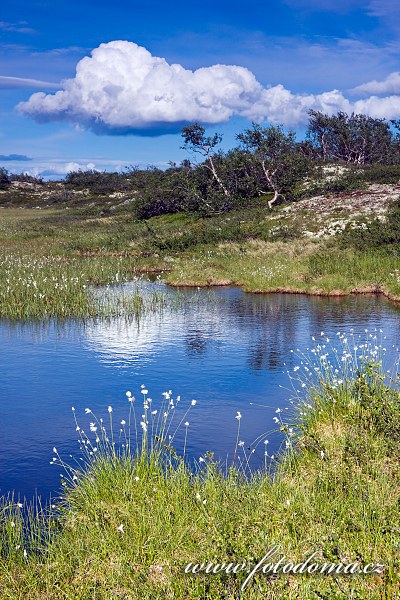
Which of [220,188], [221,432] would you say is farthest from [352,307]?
[220,188]

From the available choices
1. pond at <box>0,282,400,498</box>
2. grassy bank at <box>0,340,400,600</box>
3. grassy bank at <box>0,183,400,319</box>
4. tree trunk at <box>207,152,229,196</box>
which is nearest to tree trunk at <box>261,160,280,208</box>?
grassy bank at <box>0,183,400,319</box>

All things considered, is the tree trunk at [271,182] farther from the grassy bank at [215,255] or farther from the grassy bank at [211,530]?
the grassy bank at [211,530]

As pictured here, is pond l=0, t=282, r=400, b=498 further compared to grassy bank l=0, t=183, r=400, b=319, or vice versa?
grassy bank l=0, t=183, r=400, b=319

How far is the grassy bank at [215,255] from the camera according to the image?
2909 cm

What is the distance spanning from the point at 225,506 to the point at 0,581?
2.91 meters

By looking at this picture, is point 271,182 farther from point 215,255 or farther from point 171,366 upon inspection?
point 171,366

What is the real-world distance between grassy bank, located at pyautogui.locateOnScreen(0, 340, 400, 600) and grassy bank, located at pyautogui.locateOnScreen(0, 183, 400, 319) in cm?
1787

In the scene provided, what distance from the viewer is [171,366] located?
1912 centimetres

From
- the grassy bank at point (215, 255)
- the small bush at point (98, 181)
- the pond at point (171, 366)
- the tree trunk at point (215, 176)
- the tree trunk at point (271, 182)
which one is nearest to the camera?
the pond at point (171, 366)

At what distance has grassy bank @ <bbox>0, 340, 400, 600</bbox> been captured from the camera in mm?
7246

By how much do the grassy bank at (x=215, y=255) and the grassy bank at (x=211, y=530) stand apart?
58.6ft

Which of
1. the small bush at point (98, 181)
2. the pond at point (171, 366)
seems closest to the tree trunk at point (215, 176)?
the pond at point (171, 366)

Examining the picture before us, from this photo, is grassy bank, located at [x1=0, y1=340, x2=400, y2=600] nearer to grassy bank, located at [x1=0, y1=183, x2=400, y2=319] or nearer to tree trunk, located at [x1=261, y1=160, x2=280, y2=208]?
grassy bank, located at [x1=0, y1=183, x2=400, y2=319]

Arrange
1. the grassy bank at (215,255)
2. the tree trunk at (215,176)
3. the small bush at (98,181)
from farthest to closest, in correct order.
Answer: the small bush at (98,181)
the tree trunk at (215,176)
the grassy bank at (215,255)
